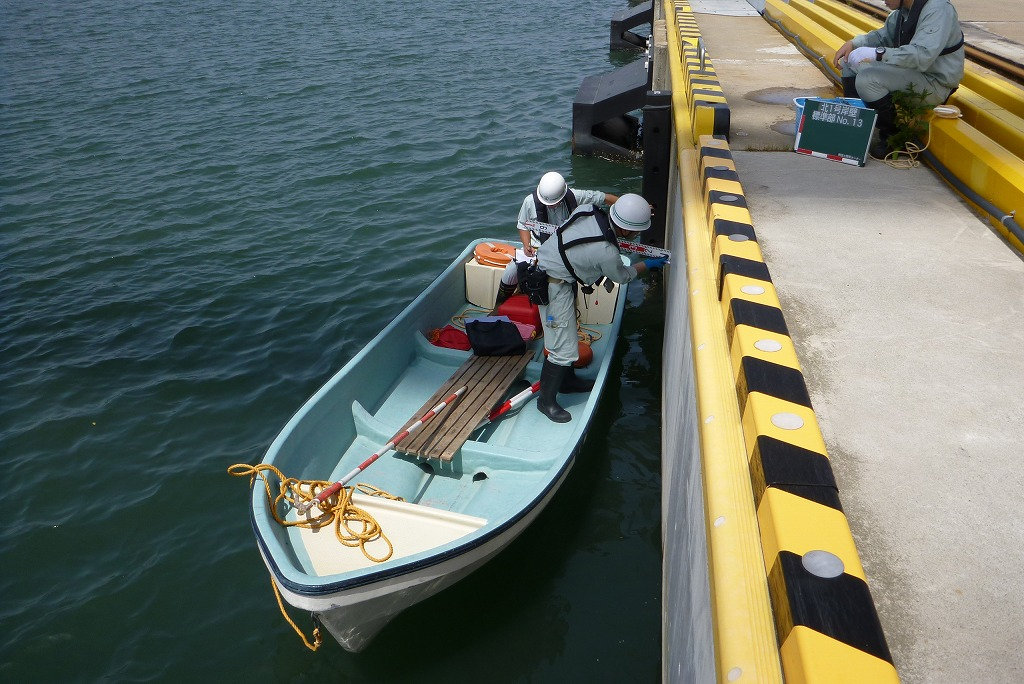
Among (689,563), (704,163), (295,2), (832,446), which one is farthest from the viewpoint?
(295,2)

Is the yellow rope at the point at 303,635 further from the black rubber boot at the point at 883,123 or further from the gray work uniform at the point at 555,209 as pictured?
the black rubber boot at the point at 883,123

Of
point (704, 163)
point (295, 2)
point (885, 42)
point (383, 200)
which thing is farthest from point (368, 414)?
point (295, 2)

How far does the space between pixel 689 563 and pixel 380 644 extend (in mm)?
2511

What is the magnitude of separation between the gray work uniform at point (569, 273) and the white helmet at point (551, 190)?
34.2 inches

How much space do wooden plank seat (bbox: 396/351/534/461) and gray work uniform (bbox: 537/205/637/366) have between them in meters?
0.63

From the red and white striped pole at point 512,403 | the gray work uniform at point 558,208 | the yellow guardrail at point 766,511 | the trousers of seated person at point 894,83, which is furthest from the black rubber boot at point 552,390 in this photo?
the trousers of seated person at point 894,83

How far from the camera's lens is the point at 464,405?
247 inches

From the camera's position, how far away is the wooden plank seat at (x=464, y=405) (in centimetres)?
574

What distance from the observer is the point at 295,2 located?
23281 millimetres

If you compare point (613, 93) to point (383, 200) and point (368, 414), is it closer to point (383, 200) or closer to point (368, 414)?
point (383, 200)

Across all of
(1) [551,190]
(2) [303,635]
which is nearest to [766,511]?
(2) [303,635]

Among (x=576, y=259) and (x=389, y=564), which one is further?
(x=576, y=259)

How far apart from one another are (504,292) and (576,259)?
2121 mm

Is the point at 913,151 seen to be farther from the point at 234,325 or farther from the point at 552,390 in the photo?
the point at 234,325
